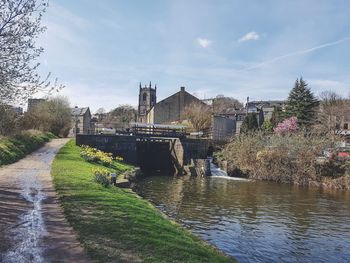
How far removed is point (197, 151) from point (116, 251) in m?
34.4

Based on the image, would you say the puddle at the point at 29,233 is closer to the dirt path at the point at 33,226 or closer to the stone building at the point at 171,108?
the dirt path at the point at 33,226

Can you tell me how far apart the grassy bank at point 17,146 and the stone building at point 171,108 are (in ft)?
134

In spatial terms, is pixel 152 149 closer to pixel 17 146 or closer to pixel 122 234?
pixel 17 146

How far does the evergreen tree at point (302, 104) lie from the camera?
2241 inches

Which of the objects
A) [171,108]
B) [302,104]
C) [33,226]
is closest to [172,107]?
[171,108]

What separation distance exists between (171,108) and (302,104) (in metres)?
26.7

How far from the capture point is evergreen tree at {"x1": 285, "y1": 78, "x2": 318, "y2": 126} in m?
56.9

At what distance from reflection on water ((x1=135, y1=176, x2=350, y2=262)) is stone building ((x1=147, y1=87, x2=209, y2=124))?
47.6 m

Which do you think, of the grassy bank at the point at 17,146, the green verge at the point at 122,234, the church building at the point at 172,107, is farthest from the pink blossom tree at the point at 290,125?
the green verge at the point at 122,234

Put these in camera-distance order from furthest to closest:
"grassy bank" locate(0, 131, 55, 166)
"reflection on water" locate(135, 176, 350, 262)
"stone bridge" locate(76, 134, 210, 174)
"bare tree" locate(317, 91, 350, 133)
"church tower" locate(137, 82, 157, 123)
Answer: "church tower" locate(137, 82, 157, 123), "bare tree" locate(317, 91, 350, 133), "stone bridge" locate(76, 134, 210, 174), "grassy bank" locate(0, 131, 55, 166), "reflection on water" locate(135, 176, 350, 262)

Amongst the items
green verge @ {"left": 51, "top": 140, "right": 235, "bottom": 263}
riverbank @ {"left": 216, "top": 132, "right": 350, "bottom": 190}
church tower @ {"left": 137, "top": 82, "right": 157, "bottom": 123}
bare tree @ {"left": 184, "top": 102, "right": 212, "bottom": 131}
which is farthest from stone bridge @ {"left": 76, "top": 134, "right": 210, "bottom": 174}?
church tower @ {"left": 137, "top": 82, "right": 157, "bottom": 123}

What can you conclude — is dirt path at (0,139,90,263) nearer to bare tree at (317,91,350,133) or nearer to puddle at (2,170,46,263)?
puddle at (2,170,46,263)

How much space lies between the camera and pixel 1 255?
696 cm

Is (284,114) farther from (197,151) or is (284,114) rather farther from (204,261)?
(204,261)
